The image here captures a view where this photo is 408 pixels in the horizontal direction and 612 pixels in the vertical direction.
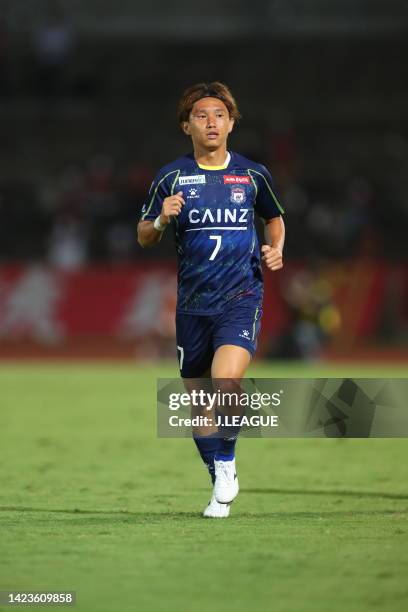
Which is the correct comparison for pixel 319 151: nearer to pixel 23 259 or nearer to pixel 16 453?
pixel 23 259

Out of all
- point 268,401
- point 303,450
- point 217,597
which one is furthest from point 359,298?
point 217,597

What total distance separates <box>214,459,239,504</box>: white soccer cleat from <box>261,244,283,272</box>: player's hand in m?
1.26

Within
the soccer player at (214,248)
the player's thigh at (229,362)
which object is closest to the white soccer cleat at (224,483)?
the soccer player at (214,248)

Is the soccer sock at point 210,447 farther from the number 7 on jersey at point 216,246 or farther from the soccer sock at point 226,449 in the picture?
the number 7 on jersey at point 216,246

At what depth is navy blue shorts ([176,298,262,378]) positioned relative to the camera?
301 inches

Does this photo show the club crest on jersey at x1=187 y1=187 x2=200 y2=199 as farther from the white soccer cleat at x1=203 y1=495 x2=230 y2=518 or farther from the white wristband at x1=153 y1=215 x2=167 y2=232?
the white soccer cleat at x1=203 y1=495 x2=230 y2=518

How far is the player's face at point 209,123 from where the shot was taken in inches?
303

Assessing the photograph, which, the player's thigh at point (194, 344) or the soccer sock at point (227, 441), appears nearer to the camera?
the soccer sock at point (227, 441)

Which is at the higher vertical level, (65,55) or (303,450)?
(65,55)

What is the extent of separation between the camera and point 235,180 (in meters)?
7.73

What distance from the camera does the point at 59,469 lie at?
34.6 ft

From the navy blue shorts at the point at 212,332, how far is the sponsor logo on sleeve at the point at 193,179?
0.78 meters

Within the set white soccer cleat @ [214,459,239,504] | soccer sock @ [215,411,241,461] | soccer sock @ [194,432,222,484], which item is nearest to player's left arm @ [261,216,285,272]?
soccer sock @ [215,411,241,461]

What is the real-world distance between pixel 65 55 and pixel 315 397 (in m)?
22.0
